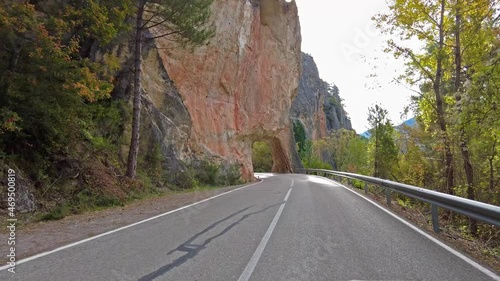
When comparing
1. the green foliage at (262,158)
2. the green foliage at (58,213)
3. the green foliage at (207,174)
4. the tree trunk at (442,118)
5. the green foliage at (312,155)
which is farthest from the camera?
the green foliage at (262,158)

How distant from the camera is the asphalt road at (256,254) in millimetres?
4258

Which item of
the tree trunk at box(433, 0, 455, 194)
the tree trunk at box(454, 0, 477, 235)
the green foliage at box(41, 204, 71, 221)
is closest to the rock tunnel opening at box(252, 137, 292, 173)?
the tree trunk at box(433, 0, 455, 194)

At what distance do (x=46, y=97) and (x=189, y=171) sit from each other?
1098 cm

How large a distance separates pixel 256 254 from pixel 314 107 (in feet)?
294

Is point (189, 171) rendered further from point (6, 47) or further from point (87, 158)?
point (6, 47)

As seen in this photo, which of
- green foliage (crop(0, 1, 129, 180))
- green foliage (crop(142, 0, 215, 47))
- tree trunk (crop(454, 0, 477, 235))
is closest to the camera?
green foliage (crop(0, 1, 129, 180))

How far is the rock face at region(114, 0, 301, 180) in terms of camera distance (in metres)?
20.8

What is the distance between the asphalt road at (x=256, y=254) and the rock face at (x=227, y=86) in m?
11.6

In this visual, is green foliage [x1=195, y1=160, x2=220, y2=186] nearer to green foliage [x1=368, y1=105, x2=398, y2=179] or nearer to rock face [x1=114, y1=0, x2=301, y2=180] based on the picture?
rock face [x1=114, y1=0, x2=301, y2=180]

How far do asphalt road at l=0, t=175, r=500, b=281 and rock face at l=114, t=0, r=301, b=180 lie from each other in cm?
1165

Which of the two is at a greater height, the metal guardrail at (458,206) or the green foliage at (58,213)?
the metal guardrail at (458,206)

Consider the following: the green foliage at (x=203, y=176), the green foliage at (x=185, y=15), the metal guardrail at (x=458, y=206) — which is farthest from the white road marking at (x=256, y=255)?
the green foliage at (x=203, y=176)

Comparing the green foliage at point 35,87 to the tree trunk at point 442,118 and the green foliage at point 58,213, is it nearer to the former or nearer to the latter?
the green foliage at point 58,213

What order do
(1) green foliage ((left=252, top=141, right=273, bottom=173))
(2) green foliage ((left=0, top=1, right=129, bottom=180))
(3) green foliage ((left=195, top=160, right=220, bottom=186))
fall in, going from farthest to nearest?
(1) green foliage ((left=252, top=141, right=273, bottom=173)) → (3) green foliage ((left=195, top=160, right=220, bottom=186)) → (2) green foliage ((left=0, top=1, right=129, bottom=180))
